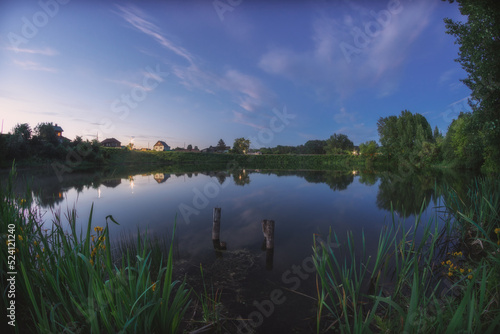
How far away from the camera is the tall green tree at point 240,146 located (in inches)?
3300

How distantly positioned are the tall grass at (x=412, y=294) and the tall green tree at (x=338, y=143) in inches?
3228

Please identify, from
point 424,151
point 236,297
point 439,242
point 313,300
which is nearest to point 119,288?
point 236,297

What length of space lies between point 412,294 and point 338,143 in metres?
94.0

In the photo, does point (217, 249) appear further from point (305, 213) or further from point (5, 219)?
point (305, 213)

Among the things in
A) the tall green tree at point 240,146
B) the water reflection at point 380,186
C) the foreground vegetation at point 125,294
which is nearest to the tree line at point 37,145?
the water reflection at point 380,186

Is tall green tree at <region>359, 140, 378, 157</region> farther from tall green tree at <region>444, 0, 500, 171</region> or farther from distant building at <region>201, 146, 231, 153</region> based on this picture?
distant building at <region>201, 146, 231, 153</region>

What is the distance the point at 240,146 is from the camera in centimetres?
8500

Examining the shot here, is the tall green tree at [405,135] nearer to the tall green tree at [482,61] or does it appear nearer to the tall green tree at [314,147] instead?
the tall green tree at [482,61]

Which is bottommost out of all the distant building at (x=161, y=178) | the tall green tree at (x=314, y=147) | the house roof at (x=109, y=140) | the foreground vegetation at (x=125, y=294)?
the distant building at (x=161, y=178)

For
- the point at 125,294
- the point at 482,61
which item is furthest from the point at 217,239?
the point at 482,61

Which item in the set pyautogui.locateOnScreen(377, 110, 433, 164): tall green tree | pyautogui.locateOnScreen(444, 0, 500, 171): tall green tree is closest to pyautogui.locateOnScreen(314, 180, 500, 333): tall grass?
pyautogui.locateOnScreen(444, 0, 500, 171): tall green tree

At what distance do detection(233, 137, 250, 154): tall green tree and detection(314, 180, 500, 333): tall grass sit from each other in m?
78.0

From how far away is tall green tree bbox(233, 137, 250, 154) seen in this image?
275 ft

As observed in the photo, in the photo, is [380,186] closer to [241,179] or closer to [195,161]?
[241,179]
